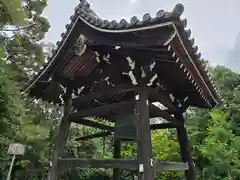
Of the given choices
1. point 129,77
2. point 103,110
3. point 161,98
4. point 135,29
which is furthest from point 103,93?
point 135,29

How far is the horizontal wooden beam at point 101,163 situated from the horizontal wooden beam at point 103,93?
106cm

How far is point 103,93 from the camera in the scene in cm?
402

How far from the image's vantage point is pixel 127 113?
14.4 ft

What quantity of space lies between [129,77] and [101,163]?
138 centimetres

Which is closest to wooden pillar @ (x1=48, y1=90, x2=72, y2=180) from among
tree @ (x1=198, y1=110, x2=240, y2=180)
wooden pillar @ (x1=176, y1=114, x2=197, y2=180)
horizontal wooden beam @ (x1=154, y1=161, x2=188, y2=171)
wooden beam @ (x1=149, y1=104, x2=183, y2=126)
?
wooden beam @ (x1=149, y1=104, x2=183, y2=126)

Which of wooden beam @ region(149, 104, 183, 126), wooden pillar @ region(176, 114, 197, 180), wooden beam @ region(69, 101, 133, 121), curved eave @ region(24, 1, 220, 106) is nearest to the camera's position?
curved eave @ region(24, 1, 220, 106)

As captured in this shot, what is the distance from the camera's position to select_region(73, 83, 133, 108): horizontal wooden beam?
12.2ft

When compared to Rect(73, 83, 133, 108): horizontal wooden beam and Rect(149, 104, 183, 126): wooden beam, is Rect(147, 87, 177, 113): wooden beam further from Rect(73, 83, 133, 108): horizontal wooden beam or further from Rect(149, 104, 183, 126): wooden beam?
Rect(73, 83, 133, 108): horizontal wooden beam

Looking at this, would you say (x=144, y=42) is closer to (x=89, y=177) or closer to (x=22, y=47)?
(x=22, y=47)

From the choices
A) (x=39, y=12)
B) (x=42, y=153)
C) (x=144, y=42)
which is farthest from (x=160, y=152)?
Answer: (x=144, y=42)

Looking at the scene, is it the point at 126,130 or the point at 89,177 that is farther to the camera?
the point at 89,177

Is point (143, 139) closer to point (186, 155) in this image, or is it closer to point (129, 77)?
point (129, 77)

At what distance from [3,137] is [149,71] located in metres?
4.27

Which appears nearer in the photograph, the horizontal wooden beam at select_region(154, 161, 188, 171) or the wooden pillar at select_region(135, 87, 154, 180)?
the wooden pillar at select_region(135, 87, 154, 180)
